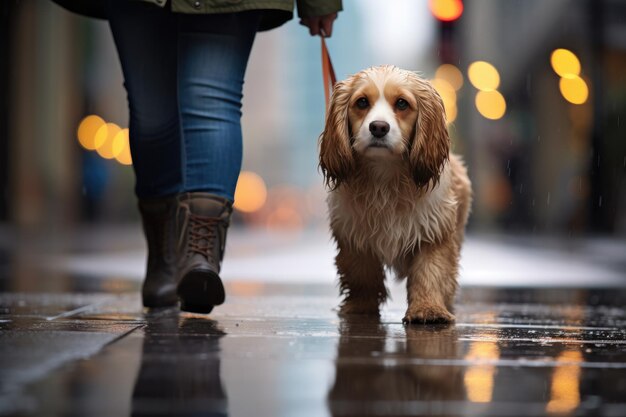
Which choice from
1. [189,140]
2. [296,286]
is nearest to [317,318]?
[189,140]

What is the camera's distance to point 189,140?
442 cm

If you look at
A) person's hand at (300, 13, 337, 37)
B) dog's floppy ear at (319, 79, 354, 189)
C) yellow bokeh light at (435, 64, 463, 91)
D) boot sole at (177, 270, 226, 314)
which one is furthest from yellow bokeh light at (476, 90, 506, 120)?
boot sole at (177, 270, 226, 314)

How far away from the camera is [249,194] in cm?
9150

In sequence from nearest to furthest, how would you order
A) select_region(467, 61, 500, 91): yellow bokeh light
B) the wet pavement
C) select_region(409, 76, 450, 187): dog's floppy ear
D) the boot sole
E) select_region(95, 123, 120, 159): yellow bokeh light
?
the wet pavement
the boot sole
select_region(409, 76, 450, 187): dog's floppy ear
select_region(467, 61, 500, 91): yellow bokeh light
select_region(95, 123, 120, 159): yellow bokeh light

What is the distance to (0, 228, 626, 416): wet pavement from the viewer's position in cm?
230

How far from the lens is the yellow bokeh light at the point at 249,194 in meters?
86.9

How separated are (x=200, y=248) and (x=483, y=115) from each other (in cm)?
3594

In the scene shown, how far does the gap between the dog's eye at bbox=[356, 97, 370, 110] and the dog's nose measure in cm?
14

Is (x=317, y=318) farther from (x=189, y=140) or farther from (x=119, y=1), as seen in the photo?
(x=119, y=1)

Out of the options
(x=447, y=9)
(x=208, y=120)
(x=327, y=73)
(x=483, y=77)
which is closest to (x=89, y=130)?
(x=483, y=77)

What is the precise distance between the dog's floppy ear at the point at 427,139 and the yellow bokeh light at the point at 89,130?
36469 millimetres

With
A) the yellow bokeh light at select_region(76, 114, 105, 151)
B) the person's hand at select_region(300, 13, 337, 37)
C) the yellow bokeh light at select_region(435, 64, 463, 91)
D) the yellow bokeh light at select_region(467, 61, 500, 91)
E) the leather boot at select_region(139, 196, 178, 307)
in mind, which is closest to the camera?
the person's hand at select_region(300, 13, 337, 37)

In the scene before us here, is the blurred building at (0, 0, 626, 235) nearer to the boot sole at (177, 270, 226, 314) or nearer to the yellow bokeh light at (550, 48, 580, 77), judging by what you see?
the yellow bokeh light at (550, 48, 580, 77)

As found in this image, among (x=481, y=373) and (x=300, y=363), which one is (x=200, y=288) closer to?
(x=300, y=363)
